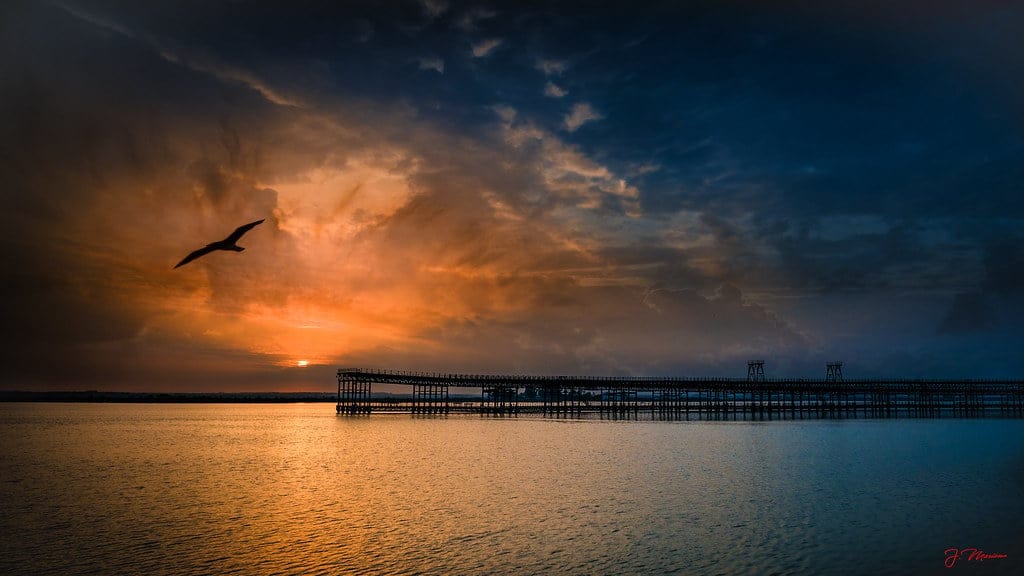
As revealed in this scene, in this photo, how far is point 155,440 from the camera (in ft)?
218

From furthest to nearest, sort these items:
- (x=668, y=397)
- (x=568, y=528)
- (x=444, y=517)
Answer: (x=668, y=397) → (x=444, y=517) → (x=568, y=528)

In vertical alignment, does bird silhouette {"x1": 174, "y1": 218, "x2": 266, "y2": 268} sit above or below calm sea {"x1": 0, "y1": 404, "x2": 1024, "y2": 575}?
above

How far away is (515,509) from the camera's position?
28672mm

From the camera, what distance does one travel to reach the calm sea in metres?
20.7

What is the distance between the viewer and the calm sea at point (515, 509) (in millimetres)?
20688

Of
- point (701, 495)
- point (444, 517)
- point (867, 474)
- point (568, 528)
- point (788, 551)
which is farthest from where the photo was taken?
point (867, 474)

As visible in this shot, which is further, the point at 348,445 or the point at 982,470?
the point at 348,445

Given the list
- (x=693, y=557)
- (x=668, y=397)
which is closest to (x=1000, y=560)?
(x=693, y=557)

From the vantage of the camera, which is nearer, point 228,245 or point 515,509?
point 228,245

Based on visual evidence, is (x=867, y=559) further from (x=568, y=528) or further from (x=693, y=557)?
(x=568, y=528)

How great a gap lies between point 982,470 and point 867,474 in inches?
278

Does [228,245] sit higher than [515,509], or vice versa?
[228,245]

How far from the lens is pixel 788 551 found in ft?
71.2

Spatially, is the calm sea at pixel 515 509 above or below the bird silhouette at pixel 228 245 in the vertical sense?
below
